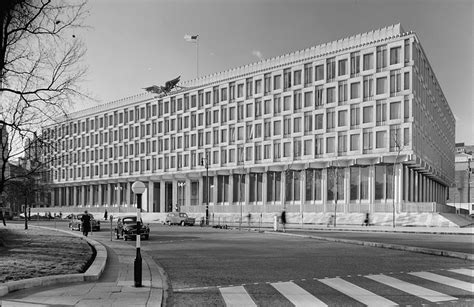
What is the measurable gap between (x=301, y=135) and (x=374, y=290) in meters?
62.8

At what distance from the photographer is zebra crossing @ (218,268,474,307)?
33.1ft

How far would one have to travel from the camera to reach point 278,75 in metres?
77.7

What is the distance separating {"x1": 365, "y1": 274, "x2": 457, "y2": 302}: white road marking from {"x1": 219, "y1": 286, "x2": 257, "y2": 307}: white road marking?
3.72 metres

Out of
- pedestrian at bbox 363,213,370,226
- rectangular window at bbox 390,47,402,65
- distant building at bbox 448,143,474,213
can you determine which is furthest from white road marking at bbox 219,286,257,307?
distant building at bbox 448,143,474,213

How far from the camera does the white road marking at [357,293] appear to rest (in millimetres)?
9945

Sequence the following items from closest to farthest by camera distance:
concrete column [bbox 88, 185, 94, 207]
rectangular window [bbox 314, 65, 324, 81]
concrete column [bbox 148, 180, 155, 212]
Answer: rectangular window [bbox 314, 65, 324, 81], concrete column [bbox 148, 180, 155, 212], concrete column [bbox 88, 185, 94, 207]

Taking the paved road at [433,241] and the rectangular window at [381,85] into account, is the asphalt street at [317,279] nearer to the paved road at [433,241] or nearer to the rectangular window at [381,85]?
the paved road at [433,241]

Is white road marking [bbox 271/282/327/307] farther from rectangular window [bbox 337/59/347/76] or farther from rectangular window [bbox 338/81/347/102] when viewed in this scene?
rectangular window [bbox 337/59/347/76]

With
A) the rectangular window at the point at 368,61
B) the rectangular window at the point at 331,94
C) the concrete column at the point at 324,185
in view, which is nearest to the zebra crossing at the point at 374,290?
the rectangular window at the point at 368,61

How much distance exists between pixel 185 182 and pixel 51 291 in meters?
80.0

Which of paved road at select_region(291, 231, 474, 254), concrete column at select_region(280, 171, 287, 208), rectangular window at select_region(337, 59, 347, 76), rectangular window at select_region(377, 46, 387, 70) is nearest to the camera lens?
paved road at select_region(291, 231, 474, 254)

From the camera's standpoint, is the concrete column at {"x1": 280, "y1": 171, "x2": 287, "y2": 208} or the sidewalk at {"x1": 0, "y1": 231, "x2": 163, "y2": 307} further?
the concrete column at {"x1": 280, "y1": 171, "x2": 287, "y2": 208}

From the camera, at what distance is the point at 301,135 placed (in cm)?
7362

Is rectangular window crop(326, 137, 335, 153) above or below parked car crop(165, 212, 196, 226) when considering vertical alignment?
above
